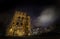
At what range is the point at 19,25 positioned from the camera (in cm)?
140

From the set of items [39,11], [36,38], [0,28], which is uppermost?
[39,11]

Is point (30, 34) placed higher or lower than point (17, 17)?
lower

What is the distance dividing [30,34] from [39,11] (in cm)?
21

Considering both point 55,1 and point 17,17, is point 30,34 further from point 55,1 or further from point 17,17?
point 55,1

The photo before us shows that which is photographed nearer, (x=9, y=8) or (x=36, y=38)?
(x=36, y=38)

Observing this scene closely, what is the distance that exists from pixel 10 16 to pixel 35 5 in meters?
0.24

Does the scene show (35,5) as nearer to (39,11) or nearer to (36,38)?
(39,11)

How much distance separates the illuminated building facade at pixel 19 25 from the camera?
1384 mm

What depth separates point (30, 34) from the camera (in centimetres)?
137

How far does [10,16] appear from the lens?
1424 millimetres

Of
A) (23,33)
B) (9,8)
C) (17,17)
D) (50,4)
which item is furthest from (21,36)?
(50,4)

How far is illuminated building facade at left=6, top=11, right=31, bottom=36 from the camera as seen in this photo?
4.54 feet

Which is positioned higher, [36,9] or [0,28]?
[36,9]

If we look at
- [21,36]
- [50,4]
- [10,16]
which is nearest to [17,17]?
[10,16]
